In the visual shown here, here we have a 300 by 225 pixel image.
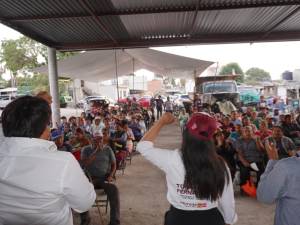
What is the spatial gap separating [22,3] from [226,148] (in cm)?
456

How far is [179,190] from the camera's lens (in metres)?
1.96

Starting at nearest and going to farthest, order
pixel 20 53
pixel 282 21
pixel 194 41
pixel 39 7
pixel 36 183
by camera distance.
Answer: pixel 36 183, pixel 39 7, pixel 282 21, pixel 194 41, pixel 20 53

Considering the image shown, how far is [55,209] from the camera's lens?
1.46 m

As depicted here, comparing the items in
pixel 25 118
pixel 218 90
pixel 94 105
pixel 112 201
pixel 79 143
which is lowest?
pixel 94 105

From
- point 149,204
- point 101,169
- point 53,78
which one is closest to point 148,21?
point 53,78

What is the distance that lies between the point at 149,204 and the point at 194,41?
584cm

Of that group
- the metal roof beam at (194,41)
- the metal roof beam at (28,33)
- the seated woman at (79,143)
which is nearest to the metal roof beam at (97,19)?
the metal roof beam at (194,41)

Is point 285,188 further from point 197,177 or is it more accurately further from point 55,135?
point 55,135

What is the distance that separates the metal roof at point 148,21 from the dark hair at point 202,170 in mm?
5237

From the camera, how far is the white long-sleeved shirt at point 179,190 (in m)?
1.93

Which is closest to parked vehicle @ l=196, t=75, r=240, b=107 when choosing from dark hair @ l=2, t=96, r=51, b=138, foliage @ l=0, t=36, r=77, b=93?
dark hair @ l=2, t=96, r=51, b=138

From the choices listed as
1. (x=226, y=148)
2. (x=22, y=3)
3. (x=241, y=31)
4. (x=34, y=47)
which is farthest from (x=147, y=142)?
(x=34, y=47)

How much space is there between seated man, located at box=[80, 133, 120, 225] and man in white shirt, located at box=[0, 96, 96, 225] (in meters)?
3.23

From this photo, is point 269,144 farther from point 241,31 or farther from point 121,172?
point 241,31
